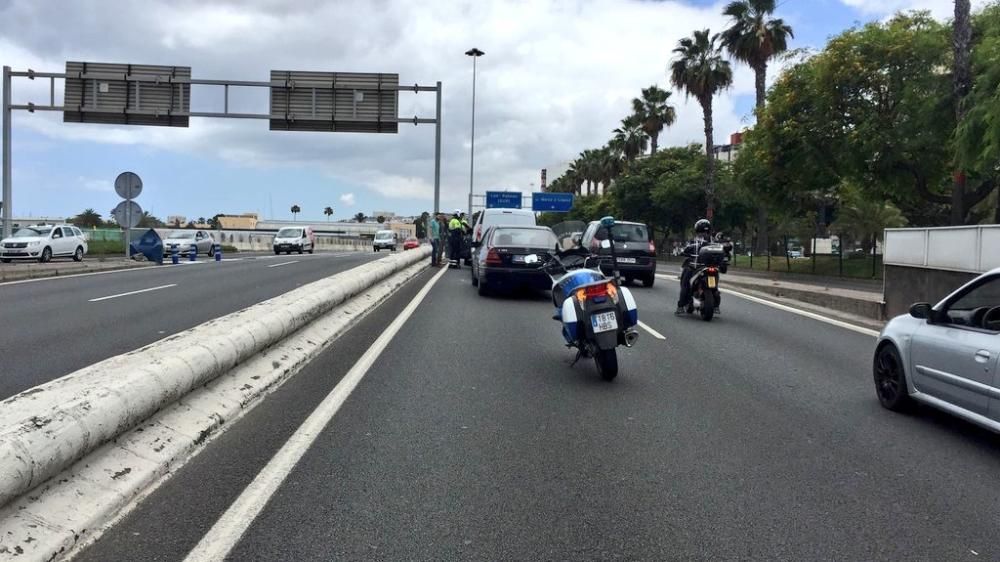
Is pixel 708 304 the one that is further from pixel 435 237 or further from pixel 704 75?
pixel 704 75

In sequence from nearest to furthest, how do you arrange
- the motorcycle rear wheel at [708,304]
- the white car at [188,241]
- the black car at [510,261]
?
1. the motorcycle rear wheel at [708,304]
2. the black car at [510,261]
3. the white car at [188,241]

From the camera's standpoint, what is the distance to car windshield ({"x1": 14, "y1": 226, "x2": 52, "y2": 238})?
2999cm

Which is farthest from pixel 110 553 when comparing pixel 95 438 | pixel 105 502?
pixel 95 438

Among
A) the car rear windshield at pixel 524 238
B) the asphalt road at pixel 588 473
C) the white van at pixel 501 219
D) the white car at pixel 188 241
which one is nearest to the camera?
the asphalt road at pixel 588 473

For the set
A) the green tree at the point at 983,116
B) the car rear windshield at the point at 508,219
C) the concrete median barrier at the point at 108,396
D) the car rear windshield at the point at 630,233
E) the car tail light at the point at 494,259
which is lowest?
the concrete median barrier at the point at 108,396

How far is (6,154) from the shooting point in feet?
101

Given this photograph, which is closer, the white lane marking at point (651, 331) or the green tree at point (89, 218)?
the white lane marking at point (651, 331)

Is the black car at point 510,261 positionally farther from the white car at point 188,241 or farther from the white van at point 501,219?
the white car at point 188,241

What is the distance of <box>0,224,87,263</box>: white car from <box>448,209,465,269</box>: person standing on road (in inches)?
605

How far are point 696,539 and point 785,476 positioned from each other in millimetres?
1323

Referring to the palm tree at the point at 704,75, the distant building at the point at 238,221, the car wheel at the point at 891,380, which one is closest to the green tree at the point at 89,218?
the distant building at the point at 238,221

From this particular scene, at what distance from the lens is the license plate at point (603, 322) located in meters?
8.00

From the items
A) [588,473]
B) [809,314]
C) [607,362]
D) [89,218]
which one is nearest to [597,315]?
[607,362]

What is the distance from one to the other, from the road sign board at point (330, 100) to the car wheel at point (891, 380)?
83.4 ft
